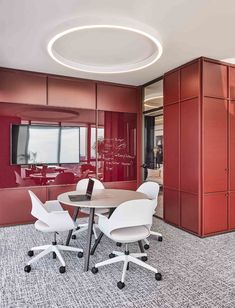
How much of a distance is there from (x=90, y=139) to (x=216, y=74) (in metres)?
2.75

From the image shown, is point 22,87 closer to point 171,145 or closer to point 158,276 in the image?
point 171,145

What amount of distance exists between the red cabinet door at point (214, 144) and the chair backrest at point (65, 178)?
2.65 m

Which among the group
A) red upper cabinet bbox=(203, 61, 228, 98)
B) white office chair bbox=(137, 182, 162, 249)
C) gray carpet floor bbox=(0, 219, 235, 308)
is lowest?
gray carpet floor bbox=(0, 219, 235, 308)

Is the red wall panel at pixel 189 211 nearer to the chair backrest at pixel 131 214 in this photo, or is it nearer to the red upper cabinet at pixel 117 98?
the chair backrest at pixel 131 214

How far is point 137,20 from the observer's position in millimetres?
2758

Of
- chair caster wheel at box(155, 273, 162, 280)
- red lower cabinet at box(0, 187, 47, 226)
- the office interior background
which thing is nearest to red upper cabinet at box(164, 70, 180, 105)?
the office interior background

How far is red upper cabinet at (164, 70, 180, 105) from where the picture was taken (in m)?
4.44

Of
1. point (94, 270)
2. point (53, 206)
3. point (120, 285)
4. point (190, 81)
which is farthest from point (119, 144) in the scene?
point (120, 285)

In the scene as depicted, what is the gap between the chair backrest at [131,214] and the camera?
8.48ft

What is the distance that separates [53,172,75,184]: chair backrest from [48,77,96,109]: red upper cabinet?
1415 millimetres

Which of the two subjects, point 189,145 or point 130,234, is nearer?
point 130,234

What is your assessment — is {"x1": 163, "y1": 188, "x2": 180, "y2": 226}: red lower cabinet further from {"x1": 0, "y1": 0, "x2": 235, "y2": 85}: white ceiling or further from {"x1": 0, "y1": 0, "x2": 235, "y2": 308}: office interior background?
{"x1": 0, "y1": 0, "x2": 235, "y2": 85}: white ceiling

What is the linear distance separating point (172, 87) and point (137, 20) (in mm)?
2022

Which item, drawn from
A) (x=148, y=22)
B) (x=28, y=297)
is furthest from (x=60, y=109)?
(x=28, y=297)
